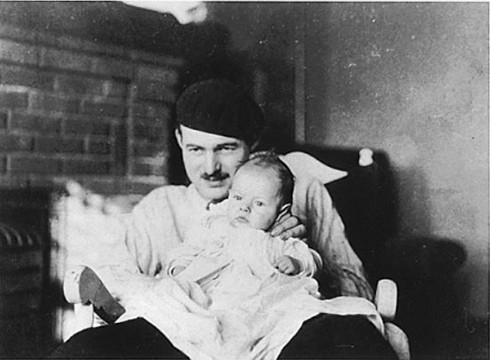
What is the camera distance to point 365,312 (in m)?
1.51

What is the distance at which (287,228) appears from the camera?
5.03ft

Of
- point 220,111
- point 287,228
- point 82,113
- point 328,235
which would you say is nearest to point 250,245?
point 287,228

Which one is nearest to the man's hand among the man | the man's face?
the man

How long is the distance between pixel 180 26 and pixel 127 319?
66 centimetres

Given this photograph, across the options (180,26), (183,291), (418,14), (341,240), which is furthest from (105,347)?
(418,14)

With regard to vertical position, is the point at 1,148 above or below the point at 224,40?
below

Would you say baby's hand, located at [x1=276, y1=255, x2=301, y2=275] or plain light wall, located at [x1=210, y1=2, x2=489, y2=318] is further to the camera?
plain light wall, located at [x1=210, y1=2, x2=489, y2=318]

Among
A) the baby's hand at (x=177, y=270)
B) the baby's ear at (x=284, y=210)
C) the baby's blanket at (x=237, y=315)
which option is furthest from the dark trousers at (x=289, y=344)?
Result: the baby's ear at (x=284, y=210)

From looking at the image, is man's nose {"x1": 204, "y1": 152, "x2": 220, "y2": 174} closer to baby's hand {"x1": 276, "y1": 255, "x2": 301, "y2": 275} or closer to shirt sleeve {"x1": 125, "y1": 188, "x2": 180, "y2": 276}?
shirt sleeve {"x1": 125, "y1": 188, "x2": 180, "y2": 276}

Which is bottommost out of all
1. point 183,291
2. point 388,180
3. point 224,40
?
point 183,291

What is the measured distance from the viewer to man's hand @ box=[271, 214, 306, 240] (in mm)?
1524

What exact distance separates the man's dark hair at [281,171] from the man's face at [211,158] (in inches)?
1.4

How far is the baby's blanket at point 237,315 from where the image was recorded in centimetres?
144

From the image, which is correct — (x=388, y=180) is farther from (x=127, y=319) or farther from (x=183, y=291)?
(x=127, y=319)
